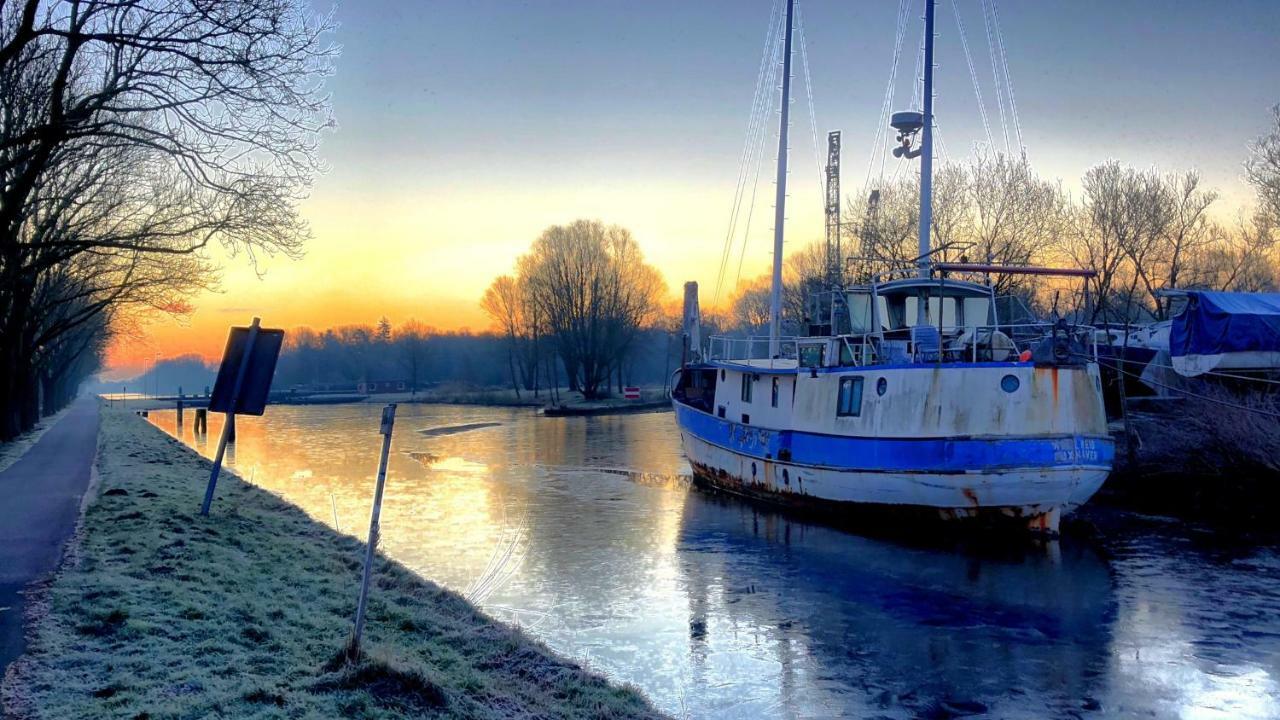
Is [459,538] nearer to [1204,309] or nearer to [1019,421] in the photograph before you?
[1019,421]

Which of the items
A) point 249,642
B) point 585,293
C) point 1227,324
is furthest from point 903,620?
point 585,293

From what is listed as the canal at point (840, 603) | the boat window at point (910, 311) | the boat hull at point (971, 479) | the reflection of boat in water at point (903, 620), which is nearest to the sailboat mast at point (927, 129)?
the boat window at point (910, 311)

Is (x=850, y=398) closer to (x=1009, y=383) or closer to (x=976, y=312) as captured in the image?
(x=1009, y=383)

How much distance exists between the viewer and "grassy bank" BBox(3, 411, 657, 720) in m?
6.59

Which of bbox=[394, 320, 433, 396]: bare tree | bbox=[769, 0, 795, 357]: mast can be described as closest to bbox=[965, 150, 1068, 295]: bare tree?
bbox=[769, 0, 795, 357]: mast

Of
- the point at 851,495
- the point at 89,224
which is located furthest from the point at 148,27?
the point at 851,495

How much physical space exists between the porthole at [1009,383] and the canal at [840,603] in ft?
10.8

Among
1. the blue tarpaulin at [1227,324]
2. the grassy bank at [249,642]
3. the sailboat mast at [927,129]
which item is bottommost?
the grassy bank at [249,642]

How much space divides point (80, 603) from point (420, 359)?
4926 inches

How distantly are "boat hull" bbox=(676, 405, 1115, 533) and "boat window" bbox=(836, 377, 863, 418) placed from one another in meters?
0.71

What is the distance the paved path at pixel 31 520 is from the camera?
8.15 metres

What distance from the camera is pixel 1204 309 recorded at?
22.1 meters

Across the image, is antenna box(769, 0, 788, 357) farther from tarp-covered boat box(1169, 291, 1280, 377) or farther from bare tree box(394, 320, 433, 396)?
bare tree box(394, 320, 433, 396)

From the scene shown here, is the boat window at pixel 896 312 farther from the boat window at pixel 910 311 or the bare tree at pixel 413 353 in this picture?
A: the bare tree at pixel 413 353
